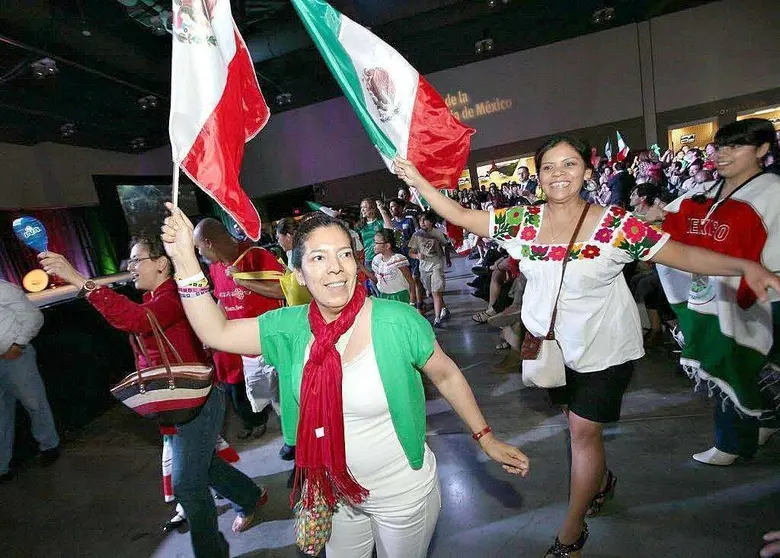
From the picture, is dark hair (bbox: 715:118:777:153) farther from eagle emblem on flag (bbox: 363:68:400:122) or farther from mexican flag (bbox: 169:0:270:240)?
mexican flag (bbox: 169:0:270:240)

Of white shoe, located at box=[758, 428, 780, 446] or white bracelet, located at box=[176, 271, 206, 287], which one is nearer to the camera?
white bracelet, located at box=[176, 271, 206, 287]

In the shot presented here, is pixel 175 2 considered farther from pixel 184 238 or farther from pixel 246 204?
pixel 184 238

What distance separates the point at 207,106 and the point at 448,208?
1.17 m

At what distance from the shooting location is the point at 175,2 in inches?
61.6

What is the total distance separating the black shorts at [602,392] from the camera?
188 cm

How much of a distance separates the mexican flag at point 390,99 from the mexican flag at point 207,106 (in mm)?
604

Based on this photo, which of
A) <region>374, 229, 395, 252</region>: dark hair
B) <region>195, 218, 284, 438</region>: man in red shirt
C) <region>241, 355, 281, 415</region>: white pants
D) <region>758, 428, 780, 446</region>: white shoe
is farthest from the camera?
<region>374, 229, 395, 252</region>: dark hair

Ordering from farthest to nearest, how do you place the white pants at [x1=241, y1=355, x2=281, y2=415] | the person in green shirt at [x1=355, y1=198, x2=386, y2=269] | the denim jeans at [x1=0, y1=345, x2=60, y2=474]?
the person in green shirt at [x1=355, y1=198, x2=386, y2=269], the denim jeans at [x1=0, y1=345, x2=60, y2=474], the white pants at [x1=241, y1=355, x2=281, y2=415]

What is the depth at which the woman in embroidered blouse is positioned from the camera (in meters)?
1.78

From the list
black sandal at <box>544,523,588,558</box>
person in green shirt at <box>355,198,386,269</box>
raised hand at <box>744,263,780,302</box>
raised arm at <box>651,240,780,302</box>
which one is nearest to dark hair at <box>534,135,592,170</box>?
raised arm at <box>651,240,780,302</box>

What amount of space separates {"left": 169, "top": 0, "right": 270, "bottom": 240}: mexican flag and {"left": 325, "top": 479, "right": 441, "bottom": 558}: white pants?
1.14 metres

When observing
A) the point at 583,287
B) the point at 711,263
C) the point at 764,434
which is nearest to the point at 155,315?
the point at 583,287

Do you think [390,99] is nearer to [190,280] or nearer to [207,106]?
[207,106]

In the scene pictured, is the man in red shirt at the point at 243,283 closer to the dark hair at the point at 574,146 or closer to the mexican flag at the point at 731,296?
the dark hair at the point at 574,146
